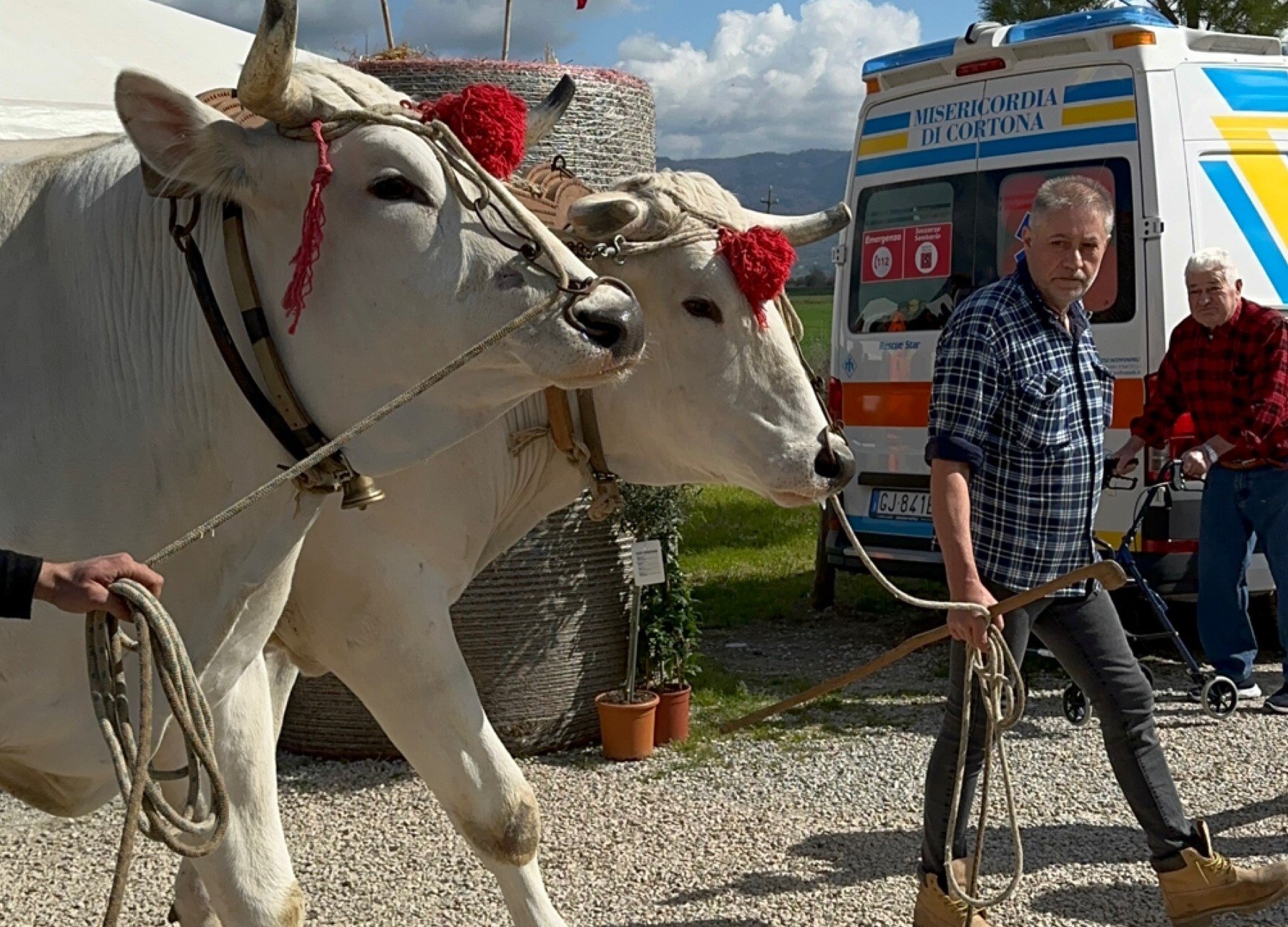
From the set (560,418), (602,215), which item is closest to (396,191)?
(602,215)

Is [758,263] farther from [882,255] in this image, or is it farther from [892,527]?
[882,255]

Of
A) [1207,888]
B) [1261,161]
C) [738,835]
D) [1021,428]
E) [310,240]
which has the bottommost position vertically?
[738,835]

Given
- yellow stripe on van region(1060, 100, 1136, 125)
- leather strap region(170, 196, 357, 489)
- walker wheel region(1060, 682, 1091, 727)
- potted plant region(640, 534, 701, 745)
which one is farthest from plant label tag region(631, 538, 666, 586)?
leather strap region(170, 196, 357, 489)

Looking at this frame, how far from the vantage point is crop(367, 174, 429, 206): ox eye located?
243 centimetres

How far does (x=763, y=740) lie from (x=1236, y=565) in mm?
2407

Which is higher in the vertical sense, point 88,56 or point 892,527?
point 88,56

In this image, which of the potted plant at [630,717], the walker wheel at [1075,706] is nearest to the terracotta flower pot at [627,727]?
the potted plant at [630,717]

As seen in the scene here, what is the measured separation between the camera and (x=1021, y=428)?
4059 mm

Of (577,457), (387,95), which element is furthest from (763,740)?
(387,95)

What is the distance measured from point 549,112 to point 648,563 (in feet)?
9.94

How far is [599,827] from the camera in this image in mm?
5461

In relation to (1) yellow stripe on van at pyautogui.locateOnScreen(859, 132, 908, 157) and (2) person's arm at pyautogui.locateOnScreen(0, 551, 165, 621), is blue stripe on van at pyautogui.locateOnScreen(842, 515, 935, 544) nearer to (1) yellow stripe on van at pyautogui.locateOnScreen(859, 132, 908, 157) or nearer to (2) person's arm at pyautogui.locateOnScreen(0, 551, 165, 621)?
(1) yellow stripe on van at pyautogui.locateOnScreen(859, 132, 908, 157)

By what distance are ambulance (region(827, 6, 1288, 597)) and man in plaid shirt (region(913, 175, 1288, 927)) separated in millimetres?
2519

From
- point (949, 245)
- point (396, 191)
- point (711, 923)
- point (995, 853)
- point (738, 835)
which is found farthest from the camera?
point (949, 245)
